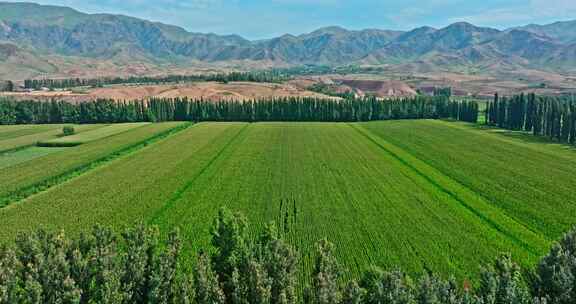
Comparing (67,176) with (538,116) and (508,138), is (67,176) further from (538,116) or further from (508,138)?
(538,116)

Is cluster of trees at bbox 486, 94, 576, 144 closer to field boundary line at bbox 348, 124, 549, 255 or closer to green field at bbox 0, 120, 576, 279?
green field at bbox 0, 120, 576, 279

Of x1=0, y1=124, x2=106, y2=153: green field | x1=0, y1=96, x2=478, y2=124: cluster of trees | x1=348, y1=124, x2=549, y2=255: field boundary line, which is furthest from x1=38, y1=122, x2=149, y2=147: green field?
x1=348, y1=124, x2=549, y2=255: field boundary line

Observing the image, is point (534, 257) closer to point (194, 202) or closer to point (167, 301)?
point (167, 301)

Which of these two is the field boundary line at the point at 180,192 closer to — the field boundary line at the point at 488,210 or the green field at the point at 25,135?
the field boundary line at the point at 488,210

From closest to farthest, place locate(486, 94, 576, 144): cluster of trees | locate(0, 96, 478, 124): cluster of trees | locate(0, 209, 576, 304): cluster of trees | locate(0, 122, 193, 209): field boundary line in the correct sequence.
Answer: locate(0, 209, 576, 304): cluster of trees → locate(0, 122, 193, 209): field boundary line → locate(486, 94, 576, 144): cluster of trees → locate(0, 96, 478, 124): cluster of trees

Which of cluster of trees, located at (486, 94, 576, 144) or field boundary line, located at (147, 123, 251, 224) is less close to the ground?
cluster of trees, located at (486, 94, 576, 144)

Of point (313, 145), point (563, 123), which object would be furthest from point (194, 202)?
point (563, 123)
